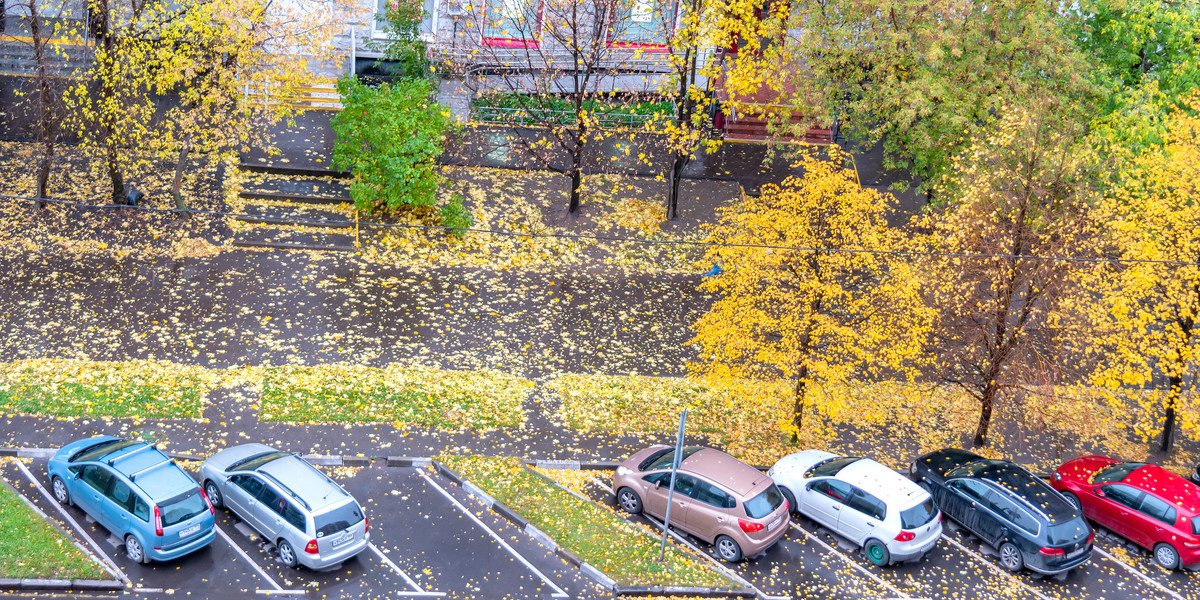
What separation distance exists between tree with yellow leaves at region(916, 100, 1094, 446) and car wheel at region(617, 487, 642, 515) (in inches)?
274

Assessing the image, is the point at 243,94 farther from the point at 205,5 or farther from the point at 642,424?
the point at 642,424

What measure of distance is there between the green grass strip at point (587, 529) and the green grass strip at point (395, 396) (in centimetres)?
168

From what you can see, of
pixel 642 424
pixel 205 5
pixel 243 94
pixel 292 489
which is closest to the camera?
pixel 292 489

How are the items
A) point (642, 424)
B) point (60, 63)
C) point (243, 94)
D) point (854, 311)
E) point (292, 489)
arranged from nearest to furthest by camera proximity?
1. point (292, 489)
2. point (854, 311)
3. point (642, 424)
4. point (243, 94)
5. point (60, 63)

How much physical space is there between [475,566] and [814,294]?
833 centimetres

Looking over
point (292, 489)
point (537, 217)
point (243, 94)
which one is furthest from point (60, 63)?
point (292, 489)

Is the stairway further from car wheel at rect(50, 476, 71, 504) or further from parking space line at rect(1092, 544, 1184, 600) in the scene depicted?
parking space line at rect(1092, 544, 1184, 600)

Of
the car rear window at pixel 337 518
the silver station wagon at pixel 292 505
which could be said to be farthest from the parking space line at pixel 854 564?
the silver station wagon at pixel 292 505

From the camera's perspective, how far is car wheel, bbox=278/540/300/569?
15.5 m

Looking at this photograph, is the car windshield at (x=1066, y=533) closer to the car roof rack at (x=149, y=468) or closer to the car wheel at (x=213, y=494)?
the car wheel at (x=213, y=494)

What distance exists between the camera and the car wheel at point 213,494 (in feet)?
54.9

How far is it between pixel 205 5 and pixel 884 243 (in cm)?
1854

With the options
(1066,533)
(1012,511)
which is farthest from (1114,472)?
(1012,511)

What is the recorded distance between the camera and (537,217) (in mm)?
29203
